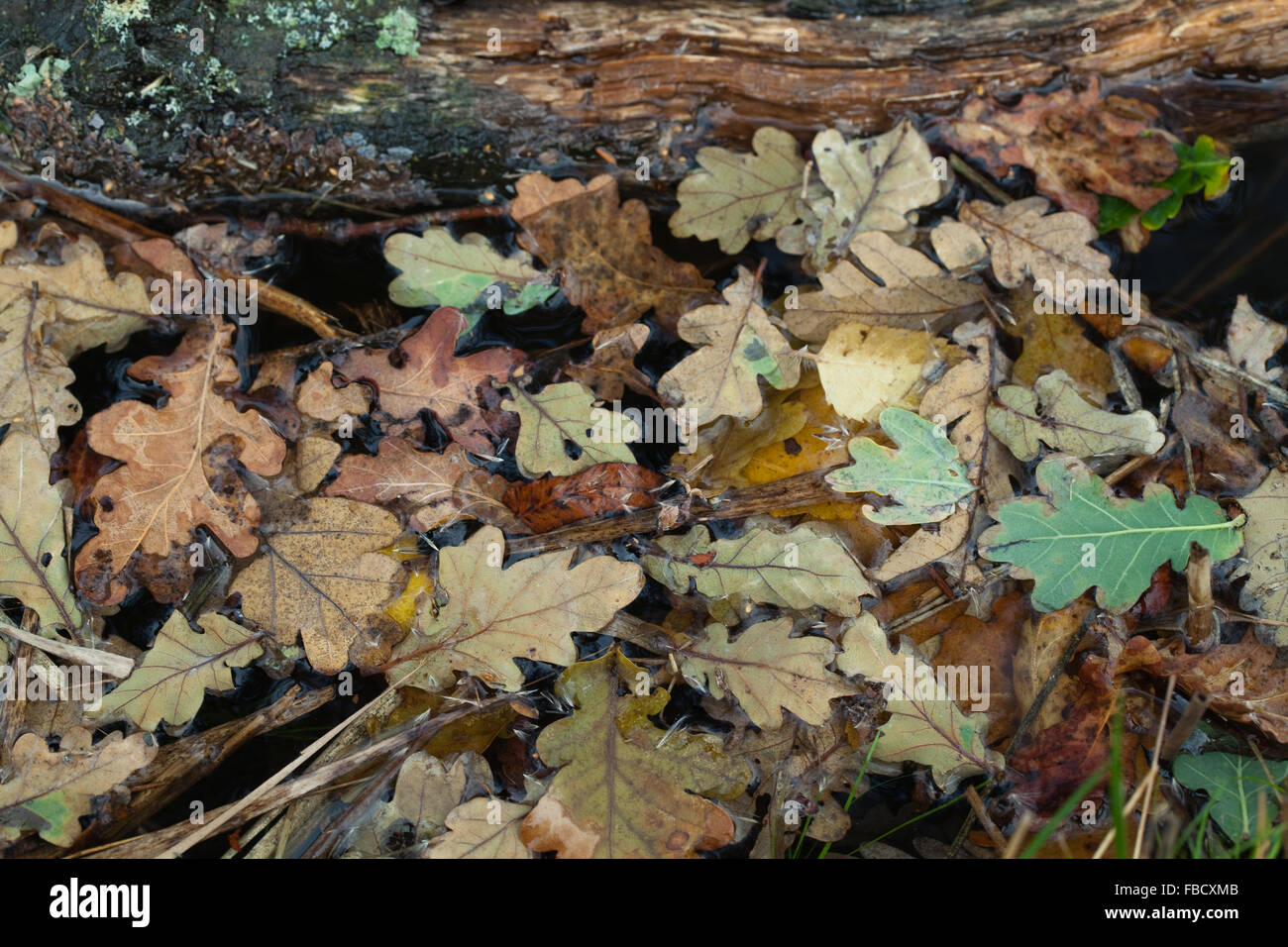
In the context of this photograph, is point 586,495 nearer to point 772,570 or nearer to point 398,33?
point 772,570

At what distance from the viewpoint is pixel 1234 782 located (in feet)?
7.76

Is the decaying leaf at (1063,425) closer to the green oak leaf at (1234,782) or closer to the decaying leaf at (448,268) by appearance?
the green oak leaf at (1234,782)

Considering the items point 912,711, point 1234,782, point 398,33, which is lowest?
point 1234,782

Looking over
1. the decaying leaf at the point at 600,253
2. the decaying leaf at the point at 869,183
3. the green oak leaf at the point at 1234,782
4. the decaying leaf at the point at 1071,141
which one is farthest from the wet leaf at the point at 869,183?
the green oak leaf at the point at 1234,782

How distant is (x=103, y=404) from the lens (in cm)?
265

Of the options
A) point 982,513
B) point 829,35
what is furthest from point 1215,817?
point 829,35

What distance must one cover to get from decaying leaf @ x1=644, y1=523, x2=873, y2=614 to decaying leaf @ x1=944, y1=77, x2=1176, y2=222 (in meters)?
1.38

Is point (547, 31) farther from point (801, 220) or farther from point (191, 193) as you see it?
point (191, 193)

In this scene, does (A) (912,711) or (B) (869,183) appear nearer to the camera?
(A) (912,711)

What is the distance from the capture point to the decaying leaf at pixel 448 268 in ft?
8.84

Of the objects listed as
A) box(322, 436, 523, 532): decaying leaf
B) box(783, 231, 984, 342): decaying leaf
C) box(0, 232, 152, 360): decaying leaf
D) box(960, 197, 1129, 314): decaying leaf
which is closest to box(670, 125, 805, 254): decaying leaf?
box(783, 231, 984, 342): decaying leaf

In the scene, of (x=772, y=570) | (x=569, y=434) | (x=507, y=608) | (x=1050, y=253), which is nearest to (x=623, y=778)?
(x=507, y=608)

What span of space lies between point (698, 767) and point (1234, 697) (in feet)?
4.98

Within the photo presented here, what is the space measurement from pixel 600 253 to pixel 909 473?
1167mm
